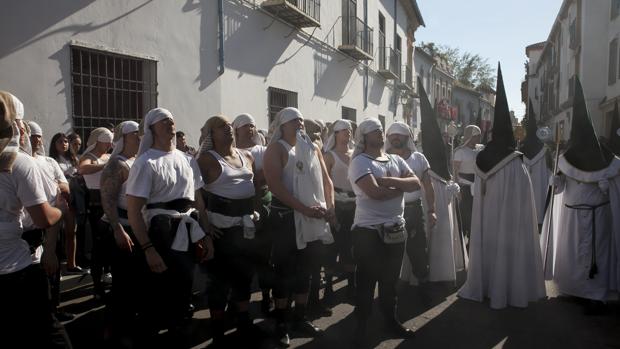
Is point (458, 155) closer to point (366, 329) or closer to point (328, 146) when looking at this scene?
point (328, 146)

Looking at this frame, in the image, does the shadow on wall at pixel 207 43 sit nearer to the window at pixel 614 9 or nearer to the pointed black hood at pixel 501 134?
the pointed black hood at pixel 501 134

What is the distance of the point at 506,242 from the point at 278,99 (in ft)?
25.7

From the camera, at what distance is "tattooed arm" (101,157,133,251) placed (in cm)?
348

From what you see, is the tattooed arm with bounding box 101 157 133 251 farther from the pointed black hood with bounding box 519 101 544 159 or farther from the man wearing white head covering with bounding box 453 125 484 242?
the pointed black hood with bounding box 519 101 544 159

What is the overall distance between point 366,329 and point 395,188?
1345 mm

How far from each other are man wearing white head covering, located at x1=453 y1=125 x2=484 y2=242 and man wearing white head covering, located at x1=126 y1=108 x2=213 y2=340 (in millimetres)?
4933

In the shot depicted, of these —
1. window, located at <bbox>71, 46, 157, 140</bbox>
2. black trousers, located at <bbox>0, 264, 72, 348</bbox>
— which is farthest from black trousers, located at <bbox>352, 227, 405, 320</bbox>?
window, located at <bbox>71, 46, 157, 140</bbox>

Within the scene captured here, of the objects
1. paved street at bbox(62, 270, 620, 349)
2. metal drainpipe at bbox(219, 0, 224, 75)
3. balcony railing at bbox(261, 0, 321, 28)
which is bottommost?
paved street at bbox(62, 270, 620, 349)

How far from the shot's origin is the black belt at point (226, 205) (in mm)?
3826

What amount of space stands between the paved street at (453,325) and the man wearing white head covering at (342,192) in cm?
37

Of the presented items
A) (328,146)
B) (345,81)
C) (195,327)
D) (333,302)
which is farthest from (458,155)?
(345,81)

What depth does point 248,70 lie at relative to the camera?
10.4 metres

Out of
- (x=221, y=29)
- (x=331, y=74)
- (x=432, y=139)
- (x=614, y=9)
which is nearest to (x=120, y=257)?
(x=432, y=139)

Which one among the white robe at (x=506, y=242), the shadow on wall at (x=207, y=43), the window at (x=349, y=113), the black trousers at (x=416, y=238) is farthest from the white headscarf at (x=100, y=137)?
the window at (x=349, y=113)
